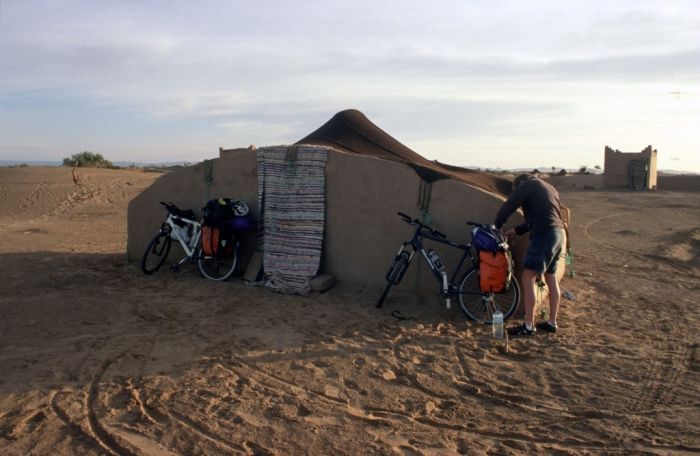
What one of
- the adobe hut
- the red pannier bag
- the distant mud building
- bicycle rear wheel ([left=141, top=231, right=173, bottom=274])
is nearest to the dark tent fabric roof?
the adobe hut

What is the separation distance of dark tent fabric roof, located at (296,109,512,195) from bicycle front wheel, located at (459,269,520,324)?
285 cm

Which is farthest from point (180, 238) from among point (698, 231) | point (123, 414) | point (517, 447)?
point (698, 231)

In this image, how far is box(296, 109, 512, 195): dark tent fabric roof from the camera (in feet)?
32.2

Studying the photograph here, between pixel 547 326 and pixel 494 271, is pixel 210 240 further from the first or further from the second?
pixel 547 326

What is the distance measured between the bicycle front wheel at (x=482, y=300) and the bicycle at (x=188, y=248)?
338cm

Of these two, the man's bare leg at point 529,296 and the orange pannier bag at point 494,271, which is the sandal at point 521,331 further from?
the orange pannier bag at point 494,271

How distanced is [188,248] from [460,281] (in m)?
4.05

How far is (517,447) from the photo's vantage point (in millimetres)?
3973

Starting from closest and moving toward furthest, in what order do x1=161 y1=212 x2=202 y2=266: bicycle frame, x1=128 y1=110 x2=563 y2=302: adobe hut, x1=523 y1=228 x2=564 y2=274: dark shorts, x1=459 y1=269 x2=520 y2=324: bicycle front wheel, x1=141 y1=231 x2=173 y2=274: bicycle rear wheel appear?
x1=523 y1=228 x2=564 y2=274: dark shorts → x1=459 y1=269 x2=520 y2=324: bicycle front wheel → x1=128 y1=110 x2=563 y2=302: adobe hut → x1=161 y1=212 x2=202 y2=266: bicycle frame → x1=141 y1=231 x2=173 y2=274: bicycle rear wheel


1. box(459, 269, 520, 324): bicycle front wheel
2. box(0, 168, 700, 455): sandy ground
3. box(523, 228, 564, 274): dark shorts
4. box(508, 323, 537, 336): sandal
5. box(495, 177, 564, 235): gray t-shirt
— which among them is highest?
box(495, 177, 564, 235): gray t-shirt

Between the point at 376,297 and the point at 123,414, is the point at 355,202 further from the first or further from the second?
the point at 123,414

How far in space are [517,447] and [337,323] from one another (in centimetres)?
292

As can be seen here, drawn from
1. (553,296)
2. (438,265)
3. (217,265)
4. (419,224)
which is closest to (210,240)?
(217,265)

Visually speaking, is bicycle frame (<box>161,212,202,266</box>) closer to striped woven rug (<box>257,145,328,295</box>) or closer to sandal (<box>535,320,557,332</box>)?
striped woven rug (<box>257,145,328,295</box>)
